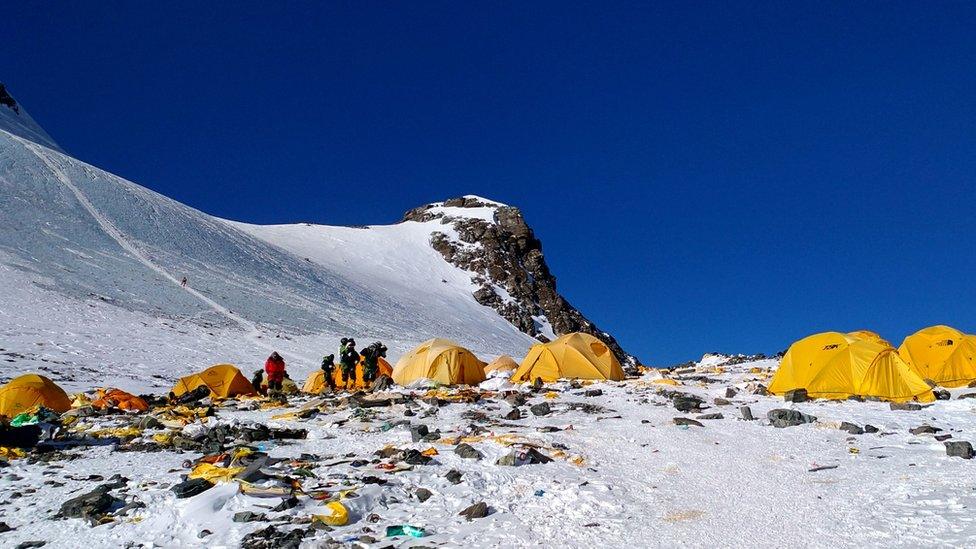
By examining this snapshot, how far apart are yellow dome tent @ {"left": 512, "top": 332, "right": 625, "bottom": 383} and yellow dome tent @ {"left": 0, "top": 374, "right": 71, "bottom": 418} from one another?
14.2 meters

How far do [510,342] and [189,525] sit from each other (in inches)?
2370

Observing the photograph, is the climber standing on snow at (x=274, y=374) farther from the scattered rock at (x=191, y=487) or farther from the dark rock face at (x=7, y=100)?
the dark rock face at (x=7, y=100)

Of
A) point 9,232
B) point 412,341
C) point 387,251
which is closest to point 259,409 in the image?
point 412,341

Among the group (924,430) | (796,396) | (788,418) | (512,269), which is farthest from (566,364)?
(512,269)

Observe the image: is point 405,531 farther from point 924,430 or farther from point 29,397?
point 29,397

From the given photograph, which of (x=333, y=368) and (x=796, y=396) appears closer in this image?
(x=796, y=396)

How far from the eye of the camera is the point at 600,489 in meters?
8.62

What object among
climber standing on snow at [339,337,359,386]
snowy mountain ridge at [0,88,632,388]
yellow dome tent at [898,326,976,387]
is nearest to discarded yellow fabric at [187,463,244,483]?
climber standing on snow at [339,337,359,386]

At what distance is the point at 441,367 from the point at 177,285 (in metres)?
29.2

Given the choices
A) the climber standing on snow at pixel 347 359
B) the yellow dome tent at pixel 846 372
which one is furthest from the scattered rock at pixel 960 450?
the climber standing on snow at pixel 347 359

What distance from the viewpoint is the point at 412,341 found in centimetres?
4903

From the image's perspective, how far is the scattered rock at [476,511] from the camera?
7684mm

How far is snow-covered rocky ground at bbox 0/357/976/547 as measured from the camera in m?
7.05

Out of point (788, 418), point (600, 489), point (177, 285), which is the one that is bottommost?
point (600, 489)
